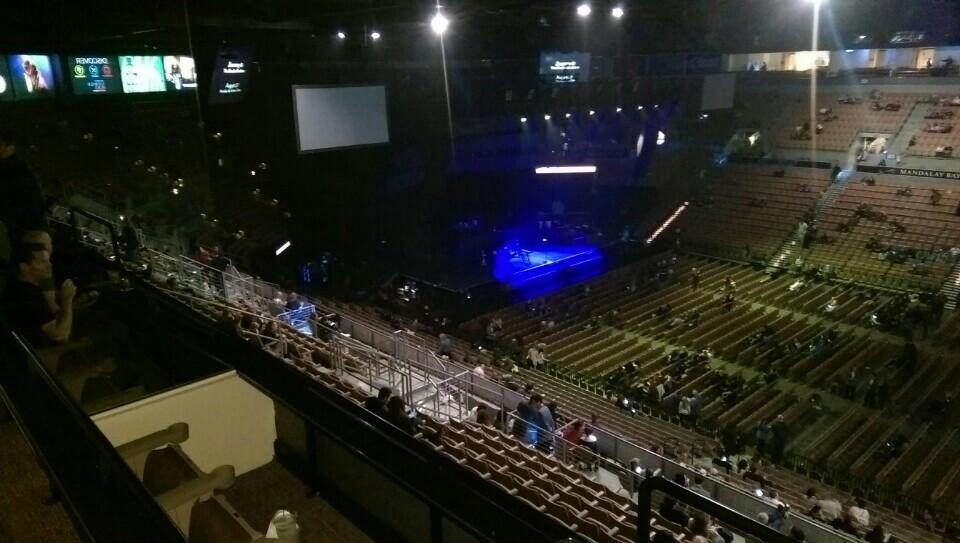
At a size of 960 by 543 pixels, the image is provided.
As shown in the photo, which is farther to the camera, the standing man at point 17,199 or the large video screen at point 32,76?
the large video screen at point 32,76

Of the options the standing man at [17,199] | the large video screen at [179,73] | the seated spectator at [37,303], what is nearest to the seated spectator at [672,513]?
the seated spectator at [37,303]

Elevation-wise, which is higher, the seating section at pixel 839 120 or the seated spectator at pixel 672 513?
the seating section at pixel 839 120

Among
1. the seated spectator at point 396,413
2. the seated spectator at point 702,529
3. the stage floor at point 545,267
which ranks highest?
the seated spectator at point 396,413

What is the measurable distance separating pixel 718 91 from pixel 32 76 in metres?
22.1

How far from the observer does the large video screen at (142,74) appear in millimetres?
13102

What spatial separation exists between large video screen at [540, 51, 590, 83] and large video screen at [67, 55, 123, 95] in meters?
12.8

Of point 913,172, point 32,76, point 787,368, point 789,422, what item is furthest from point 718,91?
point 32,76

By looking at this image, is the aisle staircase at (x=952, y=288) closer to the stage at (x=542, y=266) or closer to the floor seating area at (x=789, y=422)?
the floor seating area at (x=789, y=422)

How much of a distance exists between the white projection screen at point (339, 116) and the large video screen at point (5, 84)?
202 inches

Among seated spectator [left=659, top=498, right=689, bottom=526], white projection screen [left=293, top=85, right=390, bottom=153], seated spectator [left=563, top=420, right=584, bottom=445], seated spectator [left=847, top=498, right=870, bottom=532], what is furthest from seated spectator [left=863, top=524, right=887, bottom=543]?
white projection screen [left=293, top=85, right=390, bottom=153]

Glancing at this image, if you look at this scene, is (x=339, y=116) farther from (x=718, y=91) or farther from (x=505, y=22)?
(x=718, y=91)

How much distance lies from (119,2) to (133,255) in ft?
16.7

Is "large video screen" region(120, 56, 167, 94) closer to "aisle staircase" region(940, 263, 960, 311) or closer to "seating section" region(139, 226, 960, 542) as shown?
"seating section" region(139, 226, 960, 542)

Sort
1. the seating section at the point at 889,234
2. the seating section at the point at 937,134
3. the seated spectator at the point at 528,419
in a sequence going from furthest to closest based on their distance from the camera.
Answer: the seating section at the point at 937,134 → the seating section at the point at 889,234 → the seated spectator at the point at 528,419
